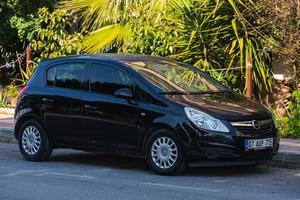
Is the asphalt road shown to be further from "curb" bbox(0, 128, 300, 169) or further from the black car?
the black car

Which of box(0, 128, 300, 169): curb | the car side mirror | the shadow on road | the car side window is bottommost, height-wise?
the shadow on road

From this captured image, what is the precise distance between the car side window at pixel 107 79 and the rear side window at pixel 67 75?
22 cm

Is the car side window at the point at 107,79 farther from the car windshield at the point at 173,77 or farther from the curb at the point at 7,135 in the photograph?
the curb at the point at 7,135

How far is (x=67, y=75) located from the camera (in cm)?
1022

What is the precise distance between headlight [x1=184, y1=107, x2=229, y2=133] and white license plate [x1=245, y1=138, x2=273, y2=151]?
0.35m

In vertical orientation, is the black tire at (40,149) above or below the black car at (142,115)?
below

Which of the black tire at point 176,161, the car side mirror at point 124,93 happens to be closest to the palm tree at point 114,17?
the car side mirror at point 124,93

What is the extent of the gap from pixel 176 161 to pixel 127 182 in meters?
0.71

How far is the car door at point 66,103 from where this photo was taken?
32.5 ft

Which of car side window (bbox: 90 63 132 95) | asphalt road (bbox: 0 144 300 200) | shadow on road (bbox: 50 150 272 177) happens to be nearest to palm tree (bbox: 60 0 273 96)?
shadow on road (bbox: 50 150 272 177)

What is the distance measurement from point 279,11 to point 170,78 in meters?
3.45

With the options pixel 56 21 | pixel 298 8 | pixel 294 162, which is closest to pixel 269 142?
pixel 294 162

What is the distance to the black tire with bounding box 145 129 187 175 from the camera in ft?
29.2

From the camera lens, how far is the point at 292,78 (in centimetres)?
1328
